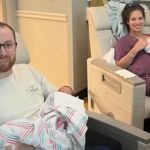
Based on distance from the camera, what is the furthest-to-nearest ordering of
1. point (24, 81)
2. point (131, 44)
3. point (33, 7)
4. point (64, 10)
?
point (33, 7) < point (64, 10) < point (131, 44) < point (24, 81)

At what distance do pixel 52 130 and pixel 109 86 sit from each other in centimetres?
90

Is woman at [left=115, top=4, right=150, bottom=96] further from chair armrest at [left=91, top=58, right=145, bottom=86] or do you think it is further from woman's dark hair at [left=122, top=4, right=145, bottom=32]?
chair armrest at [left=91, top=58, right=145, bottom=86]

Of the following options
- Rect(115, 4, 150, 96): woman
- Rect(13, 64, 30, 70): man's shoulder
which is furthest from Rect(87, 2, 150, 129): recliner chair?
Rect(13, 64, 30, 70): man's shoulder

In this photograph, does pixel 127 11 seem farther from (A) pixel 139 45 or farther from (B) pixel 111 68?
(B) pixel 111 68

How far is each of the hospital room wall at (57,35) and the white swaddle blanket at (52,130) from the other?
66.0 inches

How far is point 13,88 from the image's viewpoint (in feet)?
5.25

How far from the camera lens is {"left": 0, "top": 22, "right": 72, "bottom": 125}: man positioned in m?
1.54

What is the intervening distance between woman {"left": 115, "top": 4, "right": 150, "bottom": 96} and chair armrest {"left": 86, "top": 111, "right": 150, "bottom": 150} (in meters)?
0.77

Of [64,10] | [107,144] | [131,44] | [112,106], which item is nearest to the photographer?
[107,144]

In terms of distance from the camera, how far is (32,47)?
3656 mm

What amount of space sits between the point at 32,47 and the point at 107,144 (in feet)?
7.56

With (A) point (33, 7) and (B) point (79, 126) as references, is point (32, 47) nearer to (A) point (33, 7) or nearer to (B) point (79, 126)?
(A) point (33, 7)

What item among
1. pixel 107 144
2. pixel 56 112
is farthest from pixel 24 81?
pixel 107 144

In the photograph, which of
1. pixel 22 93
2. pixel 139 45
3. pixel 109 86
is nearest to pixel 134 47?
pixel 139 45
